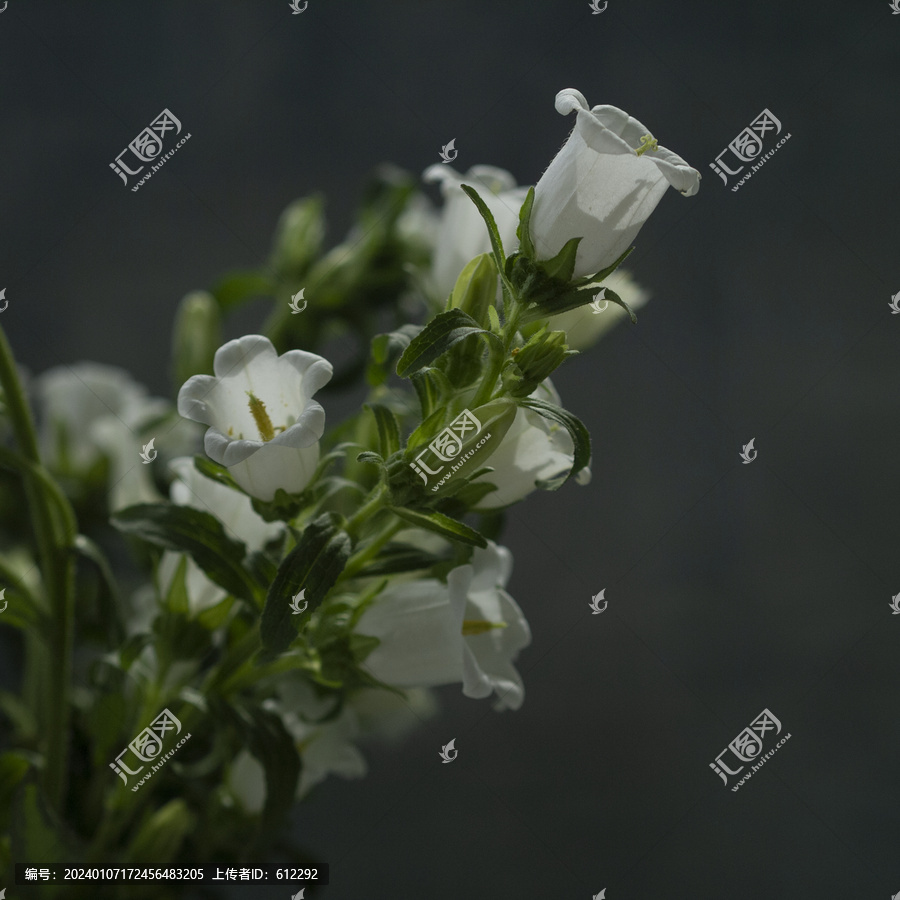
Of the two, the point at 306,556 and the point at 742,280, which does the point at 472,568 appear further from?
Answer: the point at 742,280

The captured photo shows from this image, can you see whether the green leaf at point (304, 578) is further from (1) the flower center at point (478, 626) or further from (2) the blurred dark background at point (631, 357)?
(2) the blurred dark background at point (631, 357)

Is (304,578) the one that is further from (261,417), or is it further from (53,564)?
(53,564)

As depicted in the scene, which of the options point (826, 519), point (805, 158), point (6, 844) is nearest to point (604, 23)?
point (805, 158)

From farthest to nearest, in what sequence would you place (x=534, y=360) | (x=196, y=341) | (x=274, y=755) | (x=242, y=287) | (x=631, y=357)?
(x=631, y=357)
(x=242, y=287)
(x=196, y=341)
(x=274, y=755)
(x=534, y=360)

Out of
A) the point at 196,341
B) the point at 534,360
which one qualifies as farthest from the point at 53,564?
the point at 534,360

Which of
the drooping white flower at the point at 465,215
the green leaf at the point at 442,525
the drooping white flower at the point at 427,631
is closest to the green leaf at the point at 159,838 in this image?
the drooping white flower at the point at 427,631

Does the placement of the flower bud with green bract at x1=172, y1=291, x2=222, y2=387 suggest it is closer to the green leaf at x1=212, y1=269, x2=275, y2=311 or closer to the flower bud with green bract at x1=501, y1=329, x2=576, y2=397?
the green leaf at x1=212, y1=269, x2=275, y2=311
